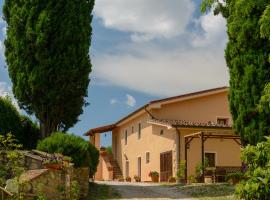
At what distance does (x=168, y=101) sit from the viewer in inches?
1339

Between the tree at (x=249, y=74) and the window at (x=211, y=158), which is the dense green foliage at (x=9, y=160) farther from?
the window at (x=211, y=158)

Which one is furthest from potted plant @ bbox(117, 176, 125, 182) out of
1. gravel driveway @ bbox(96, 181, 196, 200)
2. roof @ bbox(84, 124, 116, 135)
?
gravel driveway @ bbox(96, 181, 196, 200)

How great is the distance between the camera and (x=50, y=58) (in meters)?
22.9

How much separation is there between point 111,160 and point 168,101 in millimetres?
9139

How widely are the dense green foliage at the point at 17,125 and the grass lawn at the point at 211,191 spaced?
644 cm

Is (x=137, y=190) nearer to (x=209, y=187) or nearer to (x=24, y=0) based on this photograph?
(x=209, y=187)

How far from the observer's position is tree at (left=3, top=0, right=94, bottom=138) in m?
22.9

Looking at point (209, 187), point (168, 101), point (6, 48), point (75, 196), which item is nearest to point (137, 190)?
point (209, 187)

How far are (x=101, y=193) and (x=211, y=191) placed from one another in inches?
160

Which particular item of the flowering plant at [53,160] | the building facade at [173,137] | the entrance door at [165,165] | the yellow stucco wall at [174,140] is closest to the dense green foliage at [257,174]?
the flowering plant at [53,160]

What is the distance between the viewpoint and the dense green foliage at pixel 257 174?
12.4 m

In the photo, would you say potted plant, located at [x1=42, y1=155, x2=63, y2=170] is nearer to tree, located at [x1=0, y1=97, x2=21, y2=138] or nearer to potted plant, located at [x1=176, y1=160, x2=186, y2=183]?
tree, located at [x1=0, y1=97, x2=21, y2=138]

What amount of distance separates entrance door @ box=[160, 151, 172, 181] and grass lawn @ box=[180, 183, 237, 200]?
7.63 meters

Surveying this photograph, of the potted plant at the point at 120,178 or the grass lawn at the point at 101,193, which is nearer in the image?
the grass lawn at the point at 101,193
